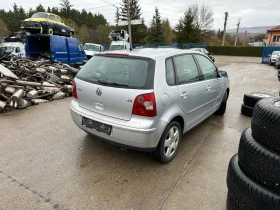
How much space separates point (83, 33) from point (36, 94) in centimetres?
4179

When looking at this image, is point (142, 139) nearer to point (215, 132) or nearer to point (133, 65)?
point (133, 65)

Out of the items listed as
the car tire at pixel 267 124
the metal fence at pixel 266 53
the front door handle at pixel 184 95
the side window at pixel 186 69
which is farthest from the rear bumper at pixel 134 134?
the metal fence at pixel 266 53

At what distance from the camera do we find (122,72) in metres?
2.75

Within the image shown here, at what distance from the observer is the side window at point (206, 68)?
3.76 metres

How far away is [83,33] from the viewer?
4356cm

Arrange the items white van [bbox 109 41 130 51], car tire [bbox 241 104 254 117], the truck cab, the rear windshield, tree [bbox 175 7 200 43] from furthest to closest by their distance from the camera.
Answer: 1. tree [bbox 175 7 200 43]
2. white van [bbox 109 41 130 51]
3. the truck cab
4. car tire [bbox 241 104 254 117]
5. the rear windshield

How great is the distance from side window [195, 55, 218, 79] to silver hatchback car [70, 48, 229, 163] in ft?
1.48

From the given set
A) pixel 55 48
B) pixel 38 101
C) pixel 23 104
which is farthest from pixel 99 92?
pixel 55 48

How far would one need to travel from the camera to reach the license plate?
2684 millimetres

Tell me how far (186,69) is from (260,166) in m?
1.92

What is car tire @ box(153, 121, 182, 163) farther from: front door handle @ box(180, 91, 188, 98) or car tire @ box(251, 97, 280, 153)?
car tire @ box(251, 97, 280, 153)

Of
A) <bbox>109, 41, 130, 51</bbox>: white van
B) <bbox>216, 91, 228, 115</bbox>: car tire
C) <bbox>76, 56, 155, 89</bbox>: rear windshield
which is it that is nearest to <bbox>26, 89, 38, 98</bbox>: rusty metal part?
<bbox>76, 56, 155, 89</bbox>: rear windshield

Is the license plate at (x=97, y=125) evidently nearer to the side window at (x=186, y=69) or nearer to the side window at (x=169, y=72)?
the side window at (x=169, y=72)

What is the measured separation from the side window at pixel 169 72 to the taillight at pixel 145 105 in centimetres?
43
